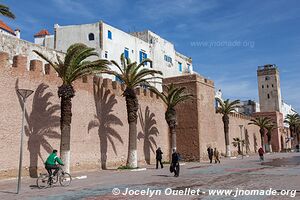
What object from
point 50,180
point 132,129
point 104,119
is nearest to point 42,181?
point 50,180

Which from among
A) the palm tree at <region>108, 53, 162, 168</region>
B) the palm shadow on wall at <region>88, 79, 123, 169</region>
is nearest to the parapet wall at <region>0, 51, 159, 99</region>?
the palm shadow on wall at <region>88, 79, 123, 169</region>

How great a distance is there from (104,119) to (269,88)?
73.1 metres

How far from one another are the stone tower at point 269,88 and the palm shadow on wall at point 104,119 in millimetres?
70162

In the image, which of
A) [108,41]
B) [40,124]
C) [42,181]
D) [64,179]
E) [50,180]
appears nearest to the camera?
[50,180]

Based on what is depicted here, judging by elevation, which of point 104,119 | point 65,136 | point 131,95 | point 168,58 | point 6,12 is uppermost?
point 168,58

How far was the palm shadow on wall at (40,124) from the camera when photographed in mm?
A: 18531

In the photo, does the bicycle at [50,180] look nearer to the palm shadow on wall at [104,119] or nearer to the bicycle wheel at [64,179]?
the bicycle wheel at [64,179]

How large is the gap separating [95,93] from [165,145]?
11.2 m

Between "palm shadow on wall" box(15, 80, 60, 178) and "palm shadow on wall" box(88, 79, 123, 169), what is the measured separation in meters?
3.27

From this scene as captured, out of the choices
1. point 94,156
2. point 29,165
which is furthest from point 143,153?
point 29,165

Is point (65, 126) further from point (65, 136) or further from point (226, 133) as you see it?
point (226, 133)

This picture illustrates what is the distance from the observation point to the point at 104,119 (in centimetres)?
2433

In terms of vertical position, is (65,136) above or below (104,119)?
below

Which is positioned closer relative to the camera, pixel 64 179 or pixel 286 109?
pixel 64 179
